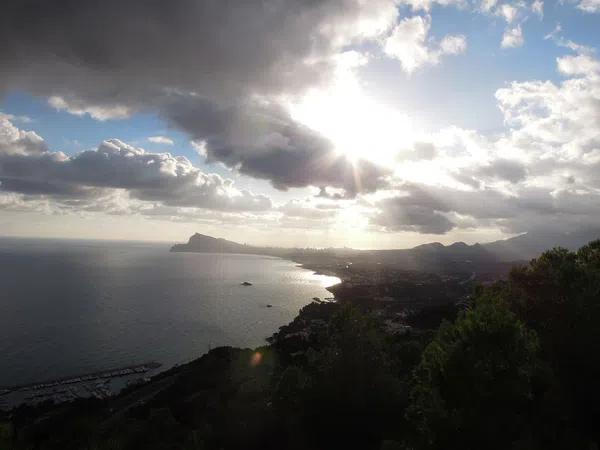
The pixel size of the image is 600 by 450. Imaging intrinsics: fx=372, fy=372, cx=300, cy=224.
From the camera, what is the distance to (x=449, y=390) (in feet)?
52.7

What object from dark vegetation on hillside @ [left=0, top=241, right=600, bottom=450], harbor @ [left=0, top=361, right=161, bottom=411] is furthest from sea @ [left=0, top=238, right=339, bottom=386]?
dark vegetation on hillside @ [left=0, top=241, right=600, bottom=450]

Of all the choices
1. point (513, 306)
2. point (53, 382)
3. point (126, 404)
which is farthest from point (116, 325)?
point (513, 306)

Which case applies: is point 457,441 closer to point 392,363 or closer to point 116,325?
point 392,363

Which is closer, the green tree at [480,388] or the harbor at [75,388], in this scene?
the green tree at [480,388]

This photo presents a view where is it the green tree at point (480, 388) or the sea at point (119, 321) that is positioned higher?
the green tree at point (480, 388)

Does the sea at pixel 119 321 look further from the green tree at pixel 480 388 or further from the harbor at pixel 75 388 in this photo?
the green tree at pixel 480 388

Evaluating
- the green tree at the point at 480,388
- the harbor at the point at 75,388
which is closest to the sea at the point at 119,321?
the harbor at the point at 75,388

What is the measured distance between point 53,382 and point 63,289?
363ft

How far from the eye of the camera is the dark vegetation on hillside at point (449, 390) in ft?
49.6

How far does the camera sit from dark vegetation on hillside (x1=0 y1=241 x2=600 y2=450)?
15133 millimetres

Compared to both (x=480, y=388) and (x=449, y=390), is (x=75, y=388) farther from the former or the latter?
(x=480, y=388)

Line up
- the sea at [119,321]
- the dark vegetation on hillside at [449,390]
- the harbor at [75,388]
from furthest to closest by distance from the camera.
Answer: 1. the sea at [119,321]
2. the harbor at [75,388]
3. the dark vegetation on hillside at [449,390]

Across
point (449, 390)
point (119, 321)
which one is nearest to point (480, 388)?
point (449, 390)

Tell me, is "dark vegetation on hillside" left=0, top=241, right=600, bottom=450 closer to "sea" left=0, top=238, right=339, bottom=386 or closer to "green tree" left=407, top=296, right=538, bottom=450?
"green tree" left=407, top=296, right=538, bottom=450
